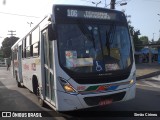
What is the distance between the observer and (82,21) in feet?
26.6

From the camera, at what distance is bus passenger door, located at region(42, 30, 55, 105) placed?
27.4 feet

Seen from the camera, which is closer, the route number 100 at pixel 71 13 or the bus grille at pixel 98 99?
the bus grille at pixel 98 99

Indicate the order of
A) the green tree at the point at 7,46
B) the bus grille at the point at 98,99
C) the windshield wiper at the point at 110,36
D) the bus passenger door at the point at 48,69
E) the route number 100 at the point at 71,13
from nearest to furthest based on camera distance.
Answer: the bus grille at the point at 98,99
the route number 100 at the point at 71,13
the windshield wiper at the point at 110,36
the bus passenger door at the point at 48,69
the green tree at the point at 7,46

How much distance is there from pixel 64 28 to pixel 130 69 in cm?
234

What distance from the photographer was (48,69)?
8766 millimetres

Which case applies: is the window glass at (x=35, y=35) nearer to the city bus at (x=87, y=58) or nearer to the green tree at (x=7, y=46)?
the city bus at (x=87, y=58)

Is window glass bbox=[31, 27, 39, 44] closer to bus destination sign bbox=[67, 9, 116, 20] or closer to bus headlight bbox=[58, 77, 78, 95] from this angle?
bus destination sign bbox=[67, 9, 116, 20]

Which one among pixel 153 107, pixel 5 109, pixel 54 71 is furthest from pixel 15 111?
pixel 153 107

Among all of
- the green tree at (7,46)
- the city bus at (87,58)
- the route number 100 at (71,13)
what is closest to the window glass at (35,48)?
the city bus at (87,58)

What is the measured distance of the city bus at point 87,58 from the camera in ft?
24.9

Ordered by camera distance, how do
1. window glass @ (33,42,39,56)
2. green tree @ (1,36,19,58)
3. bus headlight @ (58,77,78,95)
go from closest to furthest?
bus headlight @ (58,77,78,95), window glass @ (33,42,39,56), green tree @ (1,36,19,58)

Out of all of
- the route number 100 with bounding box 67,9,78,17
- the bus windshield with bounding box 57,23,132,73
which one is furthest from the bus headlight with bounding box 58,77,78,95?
the route number 100 with bounding box 67,9,78,17

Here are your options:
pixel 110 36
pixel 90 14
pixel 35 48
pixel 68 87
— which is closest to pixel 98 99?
Answer: pixel 68 87

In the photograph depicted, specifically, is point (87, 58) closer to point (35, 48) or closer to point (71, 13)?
point (71, 13)
